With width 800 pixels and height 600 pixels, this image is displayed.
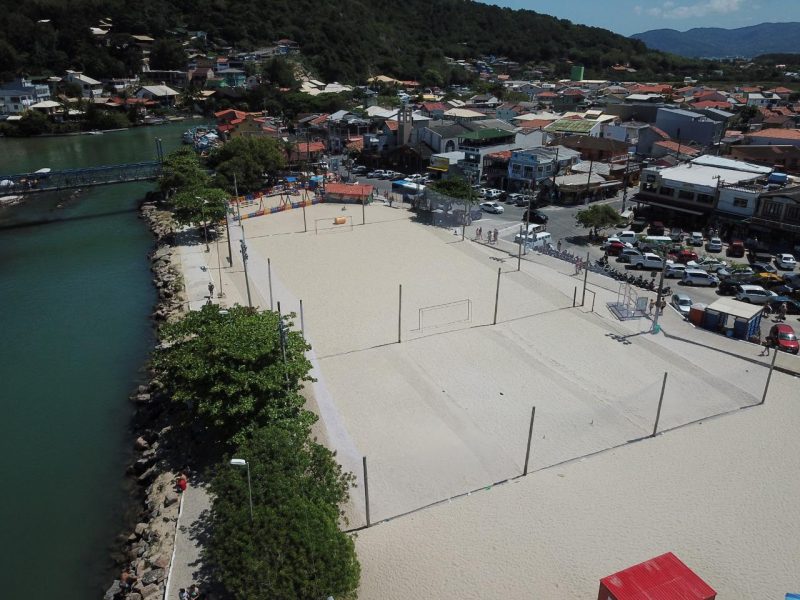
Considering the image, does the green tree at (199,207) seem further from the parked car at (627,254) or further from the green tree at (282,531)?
the green tree at (282,531)

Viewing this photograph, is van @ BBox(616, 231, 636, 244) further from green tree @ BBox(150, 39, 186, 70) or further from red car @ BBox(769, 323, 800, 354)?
green tree @ BBox(150, 39, 186, 70)

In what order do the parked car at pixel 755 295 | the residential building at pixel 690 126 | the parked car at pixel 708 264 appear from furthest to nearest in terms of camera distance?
the residential building at pixel 690 126
the parked car at pixel 708 264
the parked car at pixel 755 295

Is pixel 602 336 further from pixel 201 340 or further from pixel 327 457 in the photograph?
pixel 201 340

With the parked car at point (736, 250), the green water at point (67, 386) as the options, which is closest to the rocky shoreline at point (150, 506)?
the green water at point (67, 386)

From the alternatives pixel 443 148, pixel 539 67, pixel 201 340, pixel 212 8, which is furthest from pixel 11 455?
pixel 539 67

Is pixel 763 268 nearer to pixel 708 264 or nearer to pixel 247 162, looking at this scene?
pixel 708 264

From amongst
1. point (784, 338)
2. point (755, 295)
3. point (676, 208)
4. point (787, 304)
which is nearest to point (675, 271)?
point (755, 295)

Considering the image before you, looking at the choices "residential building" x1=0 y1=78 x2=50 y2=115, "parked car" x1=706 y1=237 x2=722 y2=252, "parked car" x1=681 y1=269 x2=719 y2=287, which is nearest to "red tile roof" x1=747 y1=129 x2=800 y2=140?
"parked car" x1=706 y1=237 x2=722 y2=252
